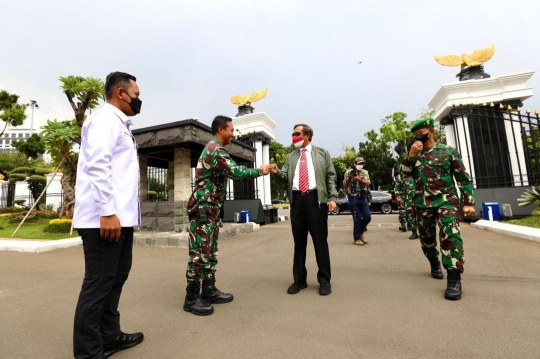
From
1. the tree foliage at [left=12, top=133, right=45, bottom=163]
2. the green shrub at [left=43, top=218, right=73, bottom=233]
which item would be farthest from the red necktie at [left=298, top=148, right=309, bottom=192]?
the tree foliage at [left=12, top=133, right=45, bottom=163]

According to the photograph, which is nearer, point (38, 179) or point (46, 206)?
point (38, 179)

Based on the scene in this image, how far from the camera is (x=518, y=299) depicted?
2.65 metres

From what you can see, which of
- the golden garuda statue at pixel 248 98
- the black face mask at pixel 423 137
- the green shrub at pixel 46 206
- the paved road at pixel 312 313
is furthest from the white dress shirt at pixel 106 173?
the green shrub at pixel 46 206

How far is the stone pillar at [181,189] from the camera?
7.66 metres

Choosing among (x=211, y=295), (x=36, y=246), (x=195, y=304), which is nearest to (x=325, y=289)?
(x=211, y=295)

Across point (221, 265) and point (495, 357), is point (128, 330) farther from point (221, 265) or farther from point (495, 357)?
point (495, 357)

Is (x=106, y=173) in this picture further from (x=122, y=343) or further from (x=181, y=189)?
(x=181, y=189)

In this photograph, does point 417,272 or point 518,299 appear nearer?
point 518,299

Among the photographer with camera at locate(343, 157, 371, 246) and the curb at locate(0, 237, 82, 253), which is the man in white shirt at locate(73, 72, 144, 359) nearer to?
the photographer with camera at locate(343, 157, 371, 246)

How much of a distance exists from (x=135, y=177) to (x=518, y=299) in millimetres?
3760

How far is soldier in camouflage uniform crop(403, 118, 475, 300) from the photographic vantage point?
9.60 ft

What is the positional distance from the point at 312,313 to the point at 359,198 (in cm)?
422

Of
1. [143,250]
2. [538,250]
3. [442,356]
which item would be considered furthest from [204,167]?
[538,250]

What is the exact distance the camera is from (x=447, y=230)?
9.77 ft
